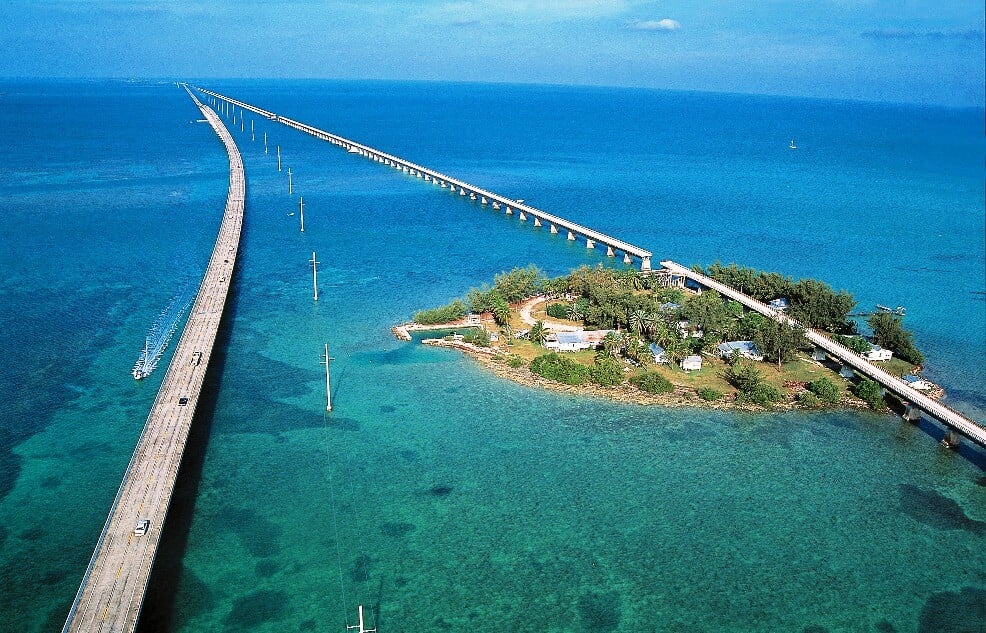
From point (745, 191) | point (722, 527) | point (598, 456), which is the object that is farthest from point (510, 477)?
point (745, 191)

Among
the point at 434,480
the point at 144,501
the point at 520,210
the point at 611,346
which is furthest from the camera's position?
the point at 520,210

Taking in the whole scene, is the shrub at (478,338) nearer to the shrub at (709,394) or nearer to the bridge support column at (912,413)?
the shrub at (709,394)

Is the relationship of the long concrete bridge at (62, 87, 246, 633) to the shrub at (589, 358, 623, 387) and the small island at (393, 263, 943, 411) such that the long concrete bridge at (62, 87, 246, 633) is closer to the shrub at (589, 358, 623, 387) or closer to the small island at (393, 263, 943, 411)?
the small island at (393, 263, 943, 411)

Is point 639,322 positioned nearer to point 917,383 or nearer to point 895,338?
point 917,383

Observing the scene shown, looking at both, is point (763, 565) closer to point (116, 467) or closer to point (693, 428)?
point (693, 428)

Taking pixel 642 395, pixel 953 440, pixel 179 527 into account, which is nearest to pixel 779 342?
pixel 642 395
